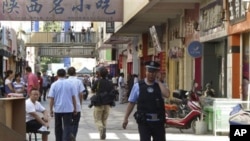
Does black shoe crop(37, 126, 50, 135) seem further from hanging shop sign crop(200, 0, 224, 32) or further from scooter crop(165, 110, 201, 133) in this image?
hanging shop sign crop(200, 0, 224, 32)

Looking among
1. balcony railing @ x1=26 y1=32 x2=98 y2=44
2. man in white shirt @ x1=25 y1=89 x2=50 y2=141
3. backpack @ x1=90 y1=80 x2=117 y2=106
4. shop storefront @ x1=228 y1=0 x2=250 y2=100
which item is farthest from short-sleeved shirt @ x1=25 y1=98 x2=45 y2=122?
balcony railing @ x1=26 y1=32 x2=98 y2=44

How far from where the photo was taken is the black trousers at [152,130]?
30.2 ft

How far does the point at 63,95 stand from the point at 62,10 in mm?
16881

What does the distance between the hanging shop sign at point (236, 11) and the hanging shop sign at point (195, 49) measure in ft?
7.68

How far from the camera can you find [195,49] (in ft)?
64.8

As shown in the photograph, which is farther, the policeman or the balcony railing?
the balcony railing

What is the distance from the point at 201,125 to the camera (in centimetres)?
1584

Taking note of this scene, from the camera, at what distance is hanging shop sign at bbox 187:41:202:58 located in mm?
19719

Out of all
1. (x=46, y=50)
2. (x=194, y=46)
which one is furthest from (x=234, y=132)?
(x=46, y=50)

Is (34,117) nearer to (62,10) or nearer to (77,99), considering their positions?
(77,99)

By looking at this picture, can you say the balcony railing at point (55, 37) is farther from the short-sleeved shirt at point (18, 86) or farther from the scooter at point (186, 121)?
the scooter at point (186, 121)

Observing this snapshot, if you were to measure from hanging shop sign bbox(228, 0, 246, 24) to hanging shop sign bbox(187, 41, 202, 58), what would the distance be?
234 centimetres

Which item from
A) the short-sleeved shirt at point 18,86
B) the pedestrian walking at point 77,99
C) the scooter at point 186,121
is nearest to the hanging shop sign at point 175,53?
the short-sleeved shirt at point 18,86

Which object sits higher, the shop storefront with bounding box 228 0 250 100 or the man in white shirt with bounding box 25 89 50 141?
the shop storefront with bounding box 228 0 250 100
